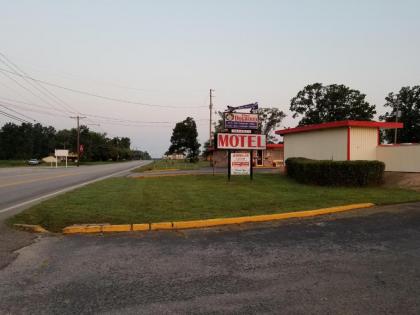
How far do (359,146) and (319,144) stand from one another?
106 inches

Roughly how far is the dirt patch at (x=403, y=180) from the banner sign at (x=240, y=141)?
6.55 meters

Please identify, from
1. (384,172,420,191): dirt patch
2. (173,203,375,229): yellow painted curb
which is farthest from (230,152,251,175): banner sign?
(173,203,375,229): yellow painted curb

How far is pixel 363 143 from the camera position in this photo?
20516 mm

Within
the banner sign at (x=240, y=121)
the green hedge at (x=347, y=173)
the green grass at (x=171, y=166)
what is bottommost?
the green grass at (x=171, y=166)

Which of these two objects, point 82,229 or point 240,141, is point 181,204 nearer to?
point 82,229

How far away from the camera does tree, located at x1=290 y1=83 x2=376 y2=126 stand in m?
68.4

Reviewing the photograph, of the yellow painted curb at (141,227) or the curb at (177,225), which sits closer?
the curb at (177,225)

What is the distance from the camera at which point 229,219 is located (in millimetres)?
9016

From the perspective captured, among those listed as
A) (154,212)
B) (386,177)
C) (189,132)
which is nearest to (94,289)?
(154,212)

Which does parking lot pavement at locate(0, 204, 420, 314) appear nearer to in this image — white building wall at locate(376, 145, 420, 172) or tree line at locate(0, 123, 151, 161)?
white building wall at locate(376, 145, 420, 172)

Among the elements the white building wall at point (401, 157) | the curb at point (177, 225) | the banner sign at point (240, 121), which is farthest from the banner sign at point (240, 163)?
the curb at point (177, 225)

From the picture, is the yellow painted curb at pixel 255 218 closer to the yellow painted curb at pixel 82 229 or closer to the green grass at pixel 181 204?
the green grass at pixel 181 204

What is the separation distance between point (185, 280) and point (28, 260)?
2721mm

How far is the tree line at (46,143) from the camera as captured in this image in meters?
120
